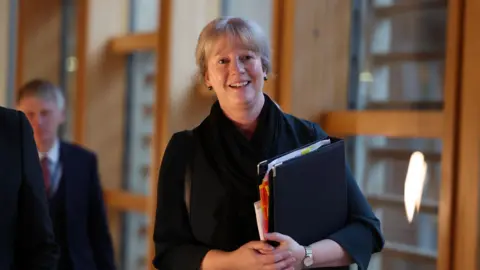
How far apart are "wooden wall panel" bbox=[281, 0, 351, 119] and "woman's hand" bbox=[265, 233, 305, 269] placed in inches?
47.6

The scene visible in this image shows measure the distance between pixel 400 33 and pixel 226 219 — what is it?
4.34 feet

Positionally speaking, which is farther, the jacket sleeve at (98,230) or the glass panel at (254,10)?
the glass panel at (254,10)

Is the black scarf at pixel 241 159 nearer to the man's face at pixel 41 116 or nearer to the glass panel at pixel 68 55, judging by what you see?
the man's face at pixel 41 116

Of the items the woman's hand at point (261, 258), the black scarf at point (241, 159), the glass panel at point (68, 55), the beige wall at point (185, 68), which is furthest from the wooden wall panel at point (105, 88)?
the woman's hand at point (261, 258)

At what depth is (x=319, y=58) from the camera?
9.23ft

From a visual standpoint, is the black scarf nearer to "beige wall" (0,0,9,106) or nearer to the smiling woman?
the smiling woman

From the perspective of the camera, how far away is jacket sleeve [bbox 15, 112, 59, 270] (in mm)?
1757

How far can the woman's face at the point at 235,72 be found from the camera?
5.64 ft

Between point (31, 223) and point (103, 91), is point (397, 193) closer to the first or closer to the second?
point (31, 223)

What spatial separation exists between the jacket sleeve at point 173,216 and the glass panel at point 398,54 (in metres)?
1.11

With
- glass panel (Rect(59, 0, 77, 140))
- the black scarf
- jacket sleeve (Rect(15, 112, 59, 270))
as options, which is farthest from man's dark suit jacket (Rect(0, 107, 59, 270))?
glass panel (Rect(59, 0, 77, 140))

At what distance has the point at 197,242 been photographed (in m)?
1.77

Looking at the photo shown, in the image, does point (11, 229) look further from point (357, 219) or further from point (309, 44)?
point (309, 44)

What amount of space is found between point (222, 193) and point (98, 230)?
4.51ft
